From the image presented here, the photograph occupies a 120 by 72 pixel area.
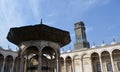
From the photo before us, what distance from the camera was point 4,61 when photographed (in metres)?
31.3

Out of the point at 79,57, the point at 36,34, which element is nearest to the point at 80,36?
the point at 79,57

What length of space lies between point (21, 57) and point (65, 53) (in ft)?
82.8

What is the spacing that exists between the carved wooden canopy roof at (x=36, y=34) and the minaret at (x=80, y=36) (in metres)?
26.5

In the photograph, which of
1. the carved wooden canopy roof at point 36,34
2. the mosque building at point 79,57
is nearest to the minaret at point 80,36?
the mosque building at point 79,57

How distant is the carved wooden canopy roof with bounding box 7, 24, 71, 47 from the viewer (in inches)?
361

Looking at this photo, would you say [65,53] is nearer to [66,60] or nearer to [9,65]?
[66,60]

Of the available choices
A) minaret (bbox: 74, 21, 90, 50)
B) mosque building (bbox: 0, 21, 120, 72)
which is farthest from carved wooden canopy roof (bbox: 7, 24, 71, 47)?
minaret (bbox: 74, 21, 90, 50)

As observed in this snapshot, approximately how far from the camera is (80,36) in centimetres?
3725

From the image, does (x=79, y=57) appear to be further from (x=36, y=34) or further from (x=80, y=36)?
(x=36, y=34)

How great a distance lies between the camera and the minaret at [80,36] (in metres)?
36.3

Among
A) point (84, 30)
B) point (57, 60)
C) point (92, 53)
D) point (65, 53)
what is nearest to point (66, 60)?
point (65, 53)

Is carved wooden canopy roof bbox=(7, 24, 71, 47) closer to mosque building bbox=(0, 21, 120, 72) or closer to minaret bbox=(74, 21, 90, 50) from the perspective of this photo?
mosque building bbox=(0, 21, 120, 72)

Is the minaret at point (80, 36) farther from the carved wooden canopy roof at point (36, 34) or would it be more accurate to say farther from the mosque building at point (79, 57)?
the carved wooden canopy roof at point (36, 34)

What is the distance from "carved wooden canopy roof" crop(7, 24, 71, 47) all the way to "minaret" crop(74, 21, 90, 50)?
26538mm
